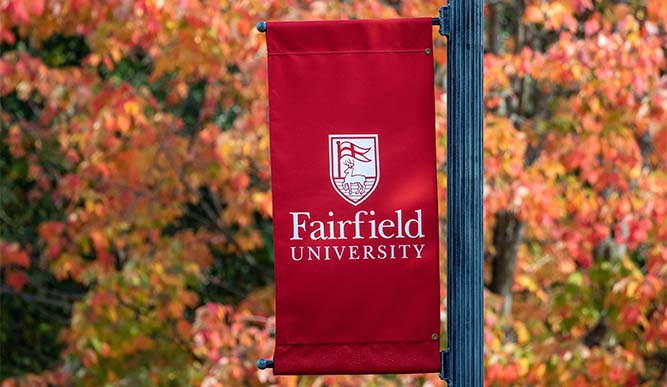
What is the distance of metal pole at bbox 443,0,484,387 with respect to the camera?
167 inches

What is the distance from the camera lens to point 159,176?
35.1ft

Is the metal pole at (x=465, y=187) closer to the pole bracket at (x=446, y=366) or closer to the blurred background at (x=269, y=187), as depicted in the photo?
the pole bracket at (x=446, y=366)

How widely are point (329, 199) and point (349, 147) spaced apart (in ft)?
0.71

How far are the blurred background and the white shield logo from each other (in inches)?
136

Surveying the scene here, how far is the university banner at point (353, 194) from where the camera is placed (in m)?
4.29

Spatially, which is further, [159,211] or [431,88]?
[159,211]

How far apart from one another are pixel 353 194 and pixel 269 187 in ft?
20.5

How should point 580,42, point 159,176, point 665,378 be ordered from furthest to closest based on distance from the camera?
point 159,176 → point 665,378 → point 580,42

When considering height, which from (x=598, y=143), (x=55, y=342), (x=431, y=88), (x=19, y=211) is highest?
(x=431, y=88)

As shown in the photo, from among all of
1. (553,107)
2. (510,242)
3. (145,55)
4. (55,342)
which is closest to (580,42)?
(553,107)

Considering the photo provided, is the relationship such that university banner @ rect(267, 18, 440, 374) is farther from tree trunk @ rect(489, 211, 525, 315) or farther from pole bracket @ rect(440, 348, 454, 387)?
tree trunk @ rect(489, 211, 525, 315)

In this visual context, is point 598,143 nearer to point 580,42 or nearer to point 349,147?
point 580,42

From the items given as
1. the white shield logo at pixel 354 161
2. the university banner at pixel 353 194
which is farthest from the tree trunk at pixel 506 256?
the white shield logo at pixel 354 161

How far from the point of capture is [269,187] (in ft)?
34.4
